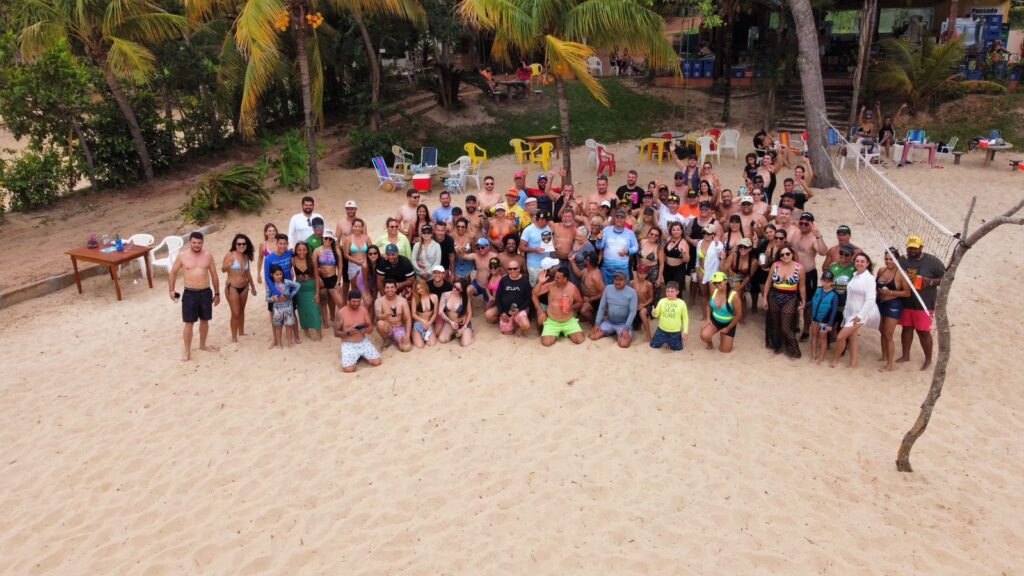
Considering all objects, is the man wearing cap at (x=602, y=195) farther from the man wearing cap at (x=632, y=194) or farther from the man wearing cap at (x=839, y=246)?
the man wearing cap at (x=839, y=246)

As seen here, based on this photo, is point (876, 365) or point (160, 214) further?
point (160, 214)

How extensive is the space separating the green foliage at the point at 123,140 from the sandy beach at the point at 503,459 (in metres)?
7.73

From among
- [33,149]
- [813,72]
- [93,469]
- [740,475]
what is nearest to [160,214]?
[33,149]

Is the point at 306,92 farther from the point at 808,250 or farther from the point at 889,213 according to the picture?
the point at 889,213

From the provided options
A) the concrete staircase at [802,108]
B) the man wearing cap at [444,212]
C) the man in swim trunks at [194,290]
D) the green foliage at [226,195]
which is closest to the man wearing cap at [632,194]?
the man wearing cap at [444,212]

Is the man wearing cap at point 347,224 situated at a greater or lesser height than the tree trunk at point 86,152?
lesser

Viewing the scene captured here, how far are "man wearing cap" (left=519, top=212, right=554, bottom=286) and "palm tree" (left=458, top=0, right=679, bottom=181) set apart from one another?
398cm

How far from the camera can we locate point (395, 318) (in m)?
8.36

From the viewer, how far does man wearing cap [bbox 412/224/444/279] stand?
29.1ft

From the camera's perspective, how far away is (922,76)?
18.5m

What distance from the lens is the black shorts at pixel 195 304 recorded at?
27.0 ft

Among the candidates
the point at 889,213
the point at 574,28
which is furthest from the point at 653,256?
the point at 889,213

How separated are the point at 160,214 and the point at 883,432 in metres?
13.5

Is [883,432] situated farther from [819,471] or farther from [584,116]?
[584,116]
